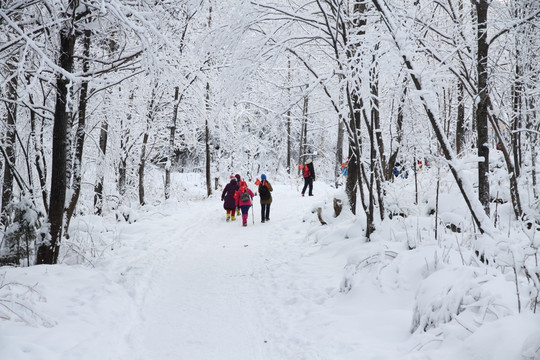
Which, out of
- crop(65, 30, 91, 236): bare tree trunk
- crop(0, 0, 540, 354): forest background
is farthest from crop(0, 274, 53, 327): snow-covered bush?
crop(65, 30, 91, 236): bare tree trunk

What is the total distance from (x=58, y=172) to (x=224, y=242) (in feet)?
14.1

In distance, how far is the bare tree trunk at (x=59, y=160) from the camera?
17.5 feet

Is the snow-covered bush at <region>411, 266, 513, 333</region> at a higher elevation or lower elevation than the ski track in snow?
higher

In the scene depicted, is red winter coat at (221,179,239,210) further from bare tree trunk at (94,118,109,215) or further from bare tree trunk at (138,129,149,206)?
bare tree trunk at (138,129,149,206)

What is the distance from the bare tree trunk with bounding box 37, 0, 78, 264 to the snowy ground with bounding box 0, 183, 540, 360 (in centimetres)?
46

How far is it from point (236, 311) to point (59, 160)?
3.53 meters

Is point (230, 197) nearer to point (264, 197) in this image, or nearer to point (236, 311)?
point (264, 197)

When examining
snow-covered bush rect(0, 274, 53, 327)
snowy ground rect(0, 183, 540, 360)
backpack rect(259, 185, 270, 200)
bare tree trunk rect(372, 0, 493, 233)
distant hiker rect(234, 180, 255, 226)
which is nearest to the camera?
snowy ground rect(0, 183, 540, 360)

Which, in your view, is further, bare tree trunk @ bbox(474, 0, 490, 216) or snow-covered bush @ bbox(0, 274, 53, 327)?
bare tree trunk @ bbox(474, 0, 490, 216)

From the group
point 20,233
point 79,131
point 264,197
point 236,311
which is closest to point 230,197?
point 264,197

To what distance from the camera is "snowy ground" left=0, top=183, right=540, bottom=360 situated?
3162mm

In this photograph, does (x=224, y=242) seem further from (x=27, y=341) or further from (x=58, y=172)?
(x=27, y=341)

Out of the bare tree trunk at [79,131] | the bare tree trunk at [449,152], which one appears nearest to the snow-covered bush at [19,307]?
the bare tree trunk at [79,131]

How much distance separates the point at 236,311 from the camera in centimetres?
462
